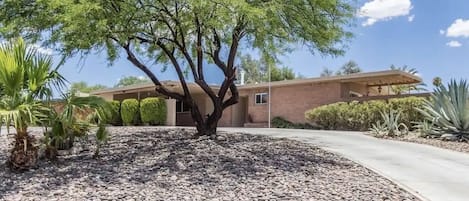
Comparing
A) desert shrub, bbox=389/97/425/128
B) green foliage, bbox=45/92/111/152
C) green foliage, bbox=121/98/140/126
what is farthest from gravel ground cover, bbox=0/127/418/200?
green foliage, bbox=121/98/140/126

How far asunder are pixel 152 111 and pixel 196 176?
59.9ft

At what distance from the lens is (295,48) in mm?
13547

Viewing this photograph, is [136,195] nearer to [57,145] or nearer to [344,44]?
[57,145]

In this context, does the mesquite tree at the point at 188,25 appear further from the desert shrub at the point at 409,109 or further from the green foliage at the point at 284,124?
the green foliage at the point at 284,124

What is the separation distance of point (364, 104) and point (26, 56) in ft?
57.9

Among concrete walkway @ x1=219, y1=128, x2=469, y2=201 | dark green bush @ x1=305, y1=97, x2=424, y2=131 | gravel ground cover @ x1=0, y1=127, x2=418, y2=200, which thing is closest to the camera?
gravel ground cover @ x1=0, y1=127, x2=418, y2=200

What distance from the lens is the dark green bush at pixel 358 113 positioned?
69.6 feet

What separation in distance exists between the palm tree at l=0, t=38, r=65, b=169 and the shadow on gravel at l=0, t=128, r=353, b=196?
455 mm

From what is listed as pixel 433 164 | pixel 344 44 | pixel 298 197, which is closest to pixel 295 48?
pixel 344 44

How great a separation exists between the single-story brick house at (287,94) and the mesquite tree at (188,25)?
1066 cm

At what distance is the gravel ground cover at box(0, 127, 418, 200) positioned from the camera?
7.56 m

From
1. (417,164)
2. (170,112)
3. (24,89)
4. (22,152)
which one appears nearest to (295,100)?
(170,112)

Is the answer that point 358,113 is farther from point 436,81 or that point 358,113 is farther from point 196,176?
point 196,176

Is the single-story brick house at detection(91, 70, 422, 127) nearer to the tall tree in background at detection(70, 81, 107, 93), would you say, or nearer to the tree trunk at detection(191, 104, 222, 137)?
the tall tree in background at detection(70, 81, 107, 93)
